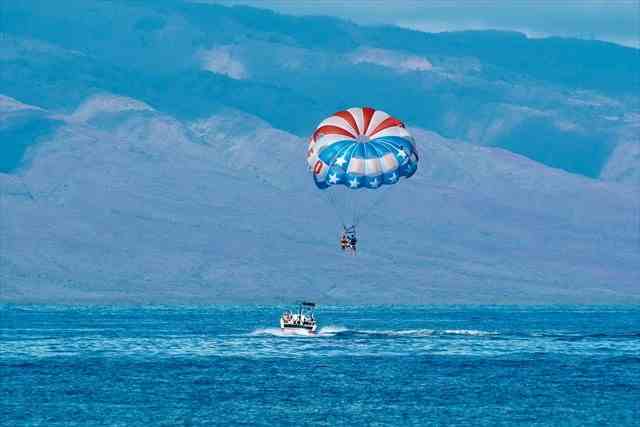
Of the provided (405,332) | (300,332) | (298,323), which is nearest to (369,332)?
(405,332)

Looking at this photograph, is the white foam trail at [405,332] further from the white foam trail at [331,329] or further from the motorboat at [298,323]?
the motorboat at [298,323]

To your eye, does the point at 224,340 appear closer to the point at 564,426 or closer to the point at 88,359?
the point at 88,359

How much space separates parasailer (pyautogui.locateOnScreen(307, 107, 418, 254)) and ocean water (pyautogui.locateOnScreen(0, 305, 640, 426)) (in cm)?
947

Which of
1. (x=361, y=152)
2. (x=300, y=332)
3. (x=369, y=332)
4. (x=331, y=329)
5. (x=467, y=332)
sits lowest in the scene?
(x=300, y=332)

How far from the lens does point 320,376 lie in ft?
293

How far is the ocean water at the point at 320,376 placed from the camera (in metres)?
73.2

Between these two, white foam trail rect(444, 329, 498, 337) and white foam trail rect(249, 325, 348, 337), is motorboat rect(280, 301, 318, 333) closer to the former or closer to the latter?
white foam trail rect(249, 325, 348, 337)

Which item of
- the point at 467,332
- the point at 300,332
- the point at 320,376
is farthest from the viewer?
the point at 467,332

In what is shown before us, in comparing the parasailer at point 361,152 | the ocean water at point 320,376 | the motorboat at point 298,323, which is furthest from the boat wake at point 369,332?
the parasailer at point 361,152

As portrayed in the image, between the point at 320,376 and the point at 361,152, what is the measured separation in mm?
11289

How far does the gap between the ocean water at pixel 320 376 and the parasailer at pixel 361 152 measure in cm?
947

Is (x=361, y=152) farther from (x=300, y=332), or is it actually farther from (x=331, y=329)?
(x=331, y=329)

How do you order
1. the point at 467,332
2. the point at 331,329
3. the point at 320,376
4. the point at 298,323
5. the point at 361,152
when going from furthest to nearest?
the point at 331,329, the point at 467,332, the point at 298,323, the point at 361,152, the point at 320,376

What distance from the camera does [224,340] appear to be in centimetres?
11931
